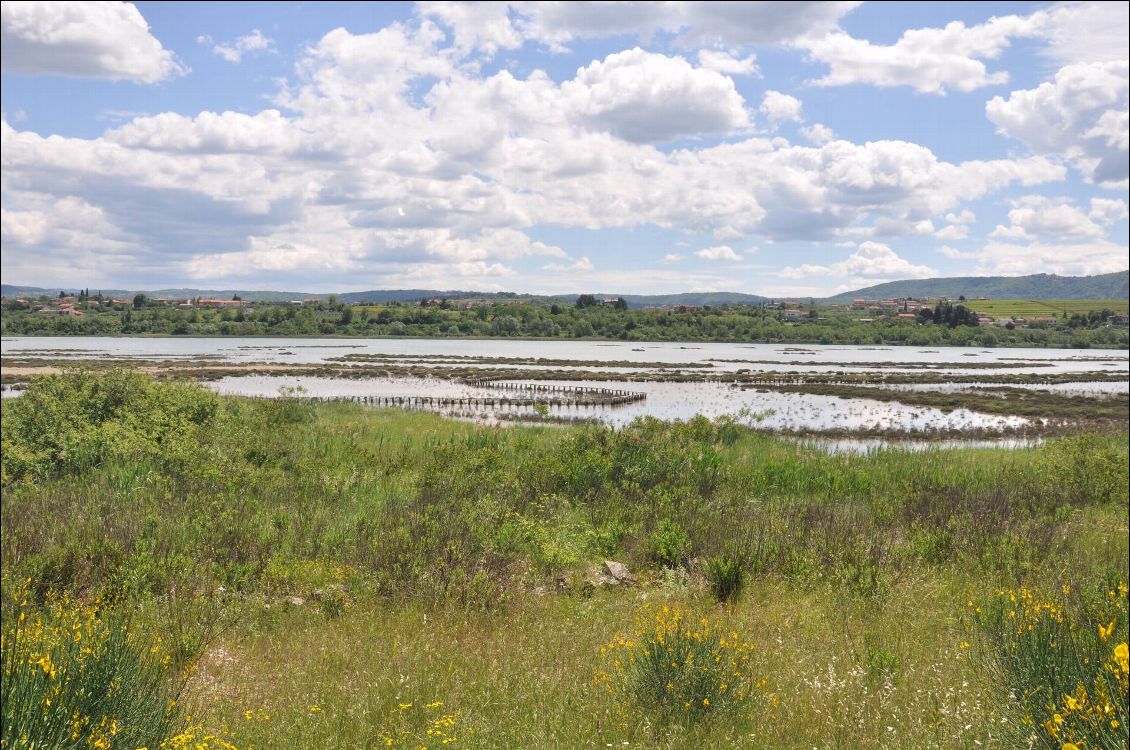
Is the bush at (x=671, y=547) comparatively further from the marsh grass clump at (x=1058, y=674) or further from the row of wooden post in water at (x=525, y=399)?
the row of wooden post in water at (x=525, y=399)

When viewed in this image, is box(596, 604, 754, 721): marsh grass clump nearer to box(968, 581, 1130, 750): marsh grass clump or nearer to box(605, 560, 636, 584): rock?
box(968, 581, 1130, 750): marsh grass clump

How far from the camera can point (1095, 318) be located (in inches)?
7131

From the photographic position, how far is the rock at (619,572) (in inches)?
431

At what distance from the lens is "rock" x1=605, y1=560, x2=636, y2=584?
35.9 feet

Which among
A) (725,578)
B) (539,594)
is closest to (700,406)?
(725,578)

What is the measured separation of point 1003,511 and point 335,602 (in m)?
14.0

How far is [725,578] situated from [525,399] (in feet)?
140

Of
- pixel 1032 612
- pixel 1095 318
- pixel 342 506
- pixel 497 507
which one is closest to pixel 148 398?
pixel 342 506

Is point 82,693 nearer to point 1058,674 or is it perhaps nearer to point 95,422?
point 1058,674

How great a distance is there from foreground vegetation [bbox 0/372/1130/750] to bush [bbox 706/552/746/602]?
4cm

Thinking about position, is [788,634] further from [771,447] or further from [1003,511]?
[771,447]

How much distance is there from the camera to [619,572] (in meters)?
11.1

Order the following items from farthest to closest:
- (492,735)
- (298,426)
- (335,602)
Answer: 1. (298,426)
2. (335,602)
3. (492,735)

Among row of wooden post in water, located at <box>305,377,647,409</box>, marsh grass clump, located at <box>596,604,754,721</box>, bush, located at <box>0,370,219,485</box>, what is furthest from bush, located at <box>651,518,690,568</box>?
row of wooden post in water, located at <box>305,377,647,409</box>
